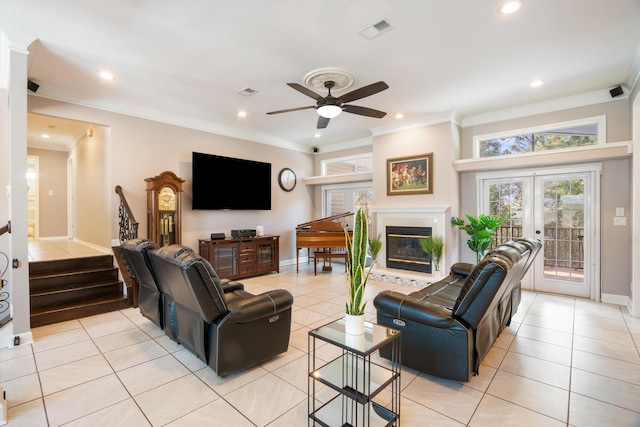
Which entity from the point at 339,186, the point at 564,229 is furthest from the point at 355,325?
Result: the point at 339,186

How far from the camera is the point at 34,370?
2516 mm

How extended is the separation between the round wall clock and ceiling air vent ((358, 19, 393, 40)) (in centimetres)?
452

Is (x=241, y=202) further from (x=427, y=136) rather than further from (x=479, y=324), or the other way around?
(x=479, y=324)

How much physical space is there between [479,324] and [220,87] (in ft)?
13.5

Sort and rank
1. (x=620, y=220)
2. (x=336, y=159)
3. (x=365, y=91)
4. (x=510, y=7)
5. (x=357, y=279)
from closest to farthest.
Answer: (x=357, y=279), (x=510, y=7), (x=365, y=91), (x=620, y=220), (x=336, y=159)

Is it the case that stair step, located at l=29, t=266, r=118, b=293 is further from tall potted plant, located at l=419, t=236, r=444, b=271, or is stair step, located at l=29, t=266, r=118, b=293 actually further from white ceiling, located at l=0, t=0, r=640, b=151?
tall potted plant, located at l=419, t=236, r=444, b=271

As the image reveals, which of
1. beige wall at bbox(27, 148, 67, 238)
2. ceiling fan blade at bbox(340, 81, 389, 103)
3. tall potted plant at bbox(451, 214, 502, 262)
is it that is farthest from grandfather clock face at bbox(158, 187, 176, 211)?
beige wall at bbox(27, 148, 67, 238)

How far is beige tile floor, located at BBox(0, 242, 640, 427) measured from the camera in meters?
1.95

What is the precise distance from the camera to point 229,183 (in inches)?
235

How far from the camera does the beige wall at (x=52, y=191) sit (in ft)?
24.6

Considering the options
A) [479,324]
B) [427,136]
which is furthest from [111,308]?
[427,136]

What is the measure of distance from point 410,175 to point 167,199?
4.32 metres

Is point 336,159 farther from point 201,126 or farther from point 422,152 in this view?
point 201,126

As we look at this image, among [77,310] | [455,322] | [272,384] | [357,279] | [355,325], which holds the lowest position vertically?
[272,384]
